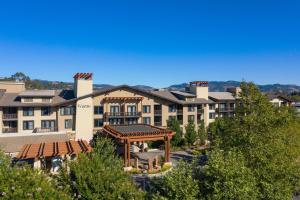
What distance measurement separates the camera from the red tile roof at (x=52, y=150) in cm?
3279

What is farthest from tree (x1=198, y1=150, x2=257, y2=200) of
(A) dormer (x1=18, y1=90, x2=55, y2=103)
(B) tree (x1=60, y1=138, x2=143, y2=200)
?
(A) dormer (x1=18, y1=90, x2=55, y2=103)

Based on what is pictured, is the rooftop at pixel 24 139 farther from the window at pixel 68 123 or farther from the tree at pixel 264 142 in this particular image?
the tree at pixel 264 142

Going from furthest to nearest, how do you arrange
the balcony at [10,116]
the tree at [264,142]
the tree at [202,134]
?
the tree at [202,134], the balcony at [10,116], the tree at [264,142]

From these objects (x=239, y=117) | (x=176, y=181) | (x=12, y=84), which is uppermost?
(x=12, y=84)

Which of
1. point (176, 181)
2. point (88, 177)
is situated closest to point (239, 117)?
point (176, 181)

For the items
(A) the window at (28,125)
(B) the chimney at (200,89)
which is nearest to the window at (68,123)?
(A) the window at (28,125)

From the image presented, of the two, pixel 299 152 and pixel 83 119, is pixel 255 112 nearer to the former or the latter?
pixel 299 152

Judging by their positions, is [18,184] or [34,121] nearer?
[18,184]

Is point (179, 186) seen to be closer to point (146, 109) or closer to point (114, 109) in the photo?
point (114, 109)

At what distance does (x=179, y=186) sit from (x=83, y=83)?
36183 mm

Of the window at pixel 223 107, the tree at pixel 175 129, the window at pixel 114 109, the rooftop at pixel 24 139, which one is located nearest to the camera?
the rooftop at pixel 24 139

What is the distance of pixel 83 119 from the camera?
4922cm

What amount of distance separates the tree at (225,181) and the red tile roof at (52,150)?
19.1 m

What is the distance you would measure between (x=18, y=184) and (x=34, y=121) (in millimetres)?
34927
